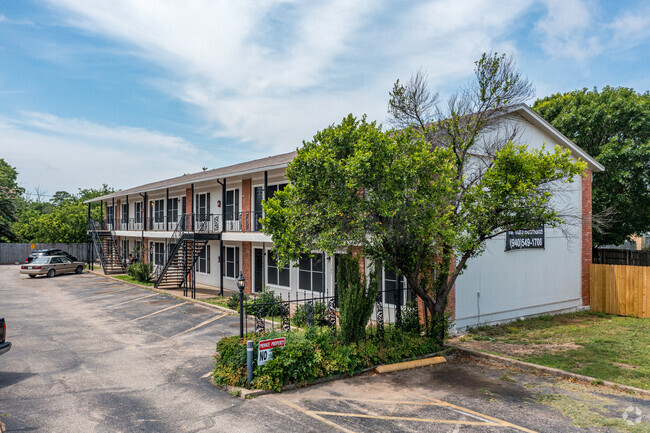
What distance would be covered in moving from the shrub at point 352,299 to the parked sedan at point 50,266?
87.2 feet

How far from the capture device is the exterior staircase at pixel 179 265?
21881mm

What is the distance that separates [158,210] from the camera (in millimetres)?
30359

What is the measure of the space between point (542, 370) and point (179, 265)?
1826 cm

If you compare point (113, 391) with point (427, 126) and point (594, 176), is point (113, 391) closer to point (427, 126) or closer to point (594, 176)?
point (427, 126)

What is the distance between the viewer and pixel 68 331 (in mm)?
13258

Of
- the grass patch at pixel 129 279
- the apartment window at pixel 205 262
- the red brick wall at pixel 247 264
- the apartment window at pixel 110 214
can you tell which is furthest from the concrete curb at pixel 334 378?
the apartment window at pixel 110 214

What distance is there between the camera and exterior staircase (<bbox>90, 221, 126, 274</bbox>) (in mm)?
30297

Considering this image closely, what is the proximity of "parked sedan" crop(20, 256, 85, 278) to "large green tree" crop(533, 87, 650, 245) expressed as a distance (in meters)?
33.0

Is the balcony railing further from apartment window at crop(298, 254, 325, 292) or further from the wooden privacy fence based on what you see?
the wooden privacy fence

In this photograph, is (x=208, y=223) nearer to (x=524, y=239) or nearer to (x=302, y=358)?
(x=302, y=358)

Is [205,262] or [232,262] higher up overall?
[232,262]

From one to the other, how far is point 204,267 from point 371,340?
1632 cm

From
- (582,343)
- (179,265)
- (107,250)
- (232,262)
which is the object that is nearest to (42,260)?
(107,250)

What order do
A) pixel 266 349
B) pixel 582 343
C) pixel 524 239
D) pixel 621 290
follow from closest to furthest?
1. pixel 266 349
2. pixel 582 343
3. pixel 524 239
4. pixel 621 290
